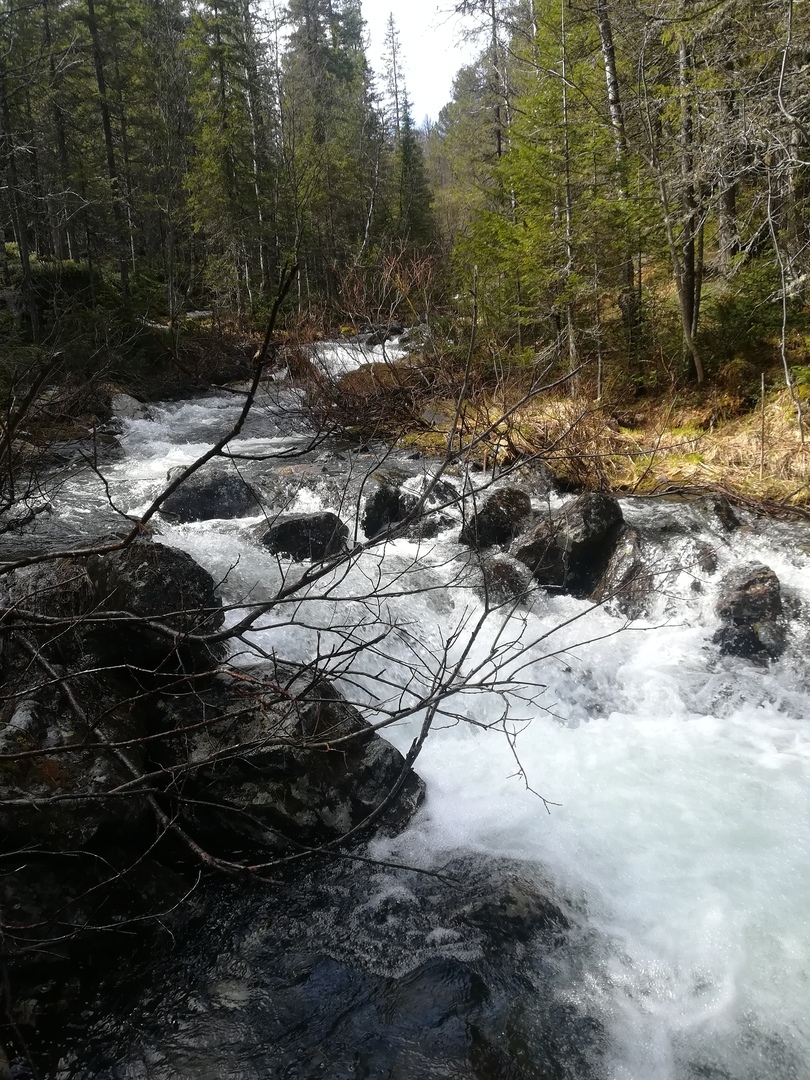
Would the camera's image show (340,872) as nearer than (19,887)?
No

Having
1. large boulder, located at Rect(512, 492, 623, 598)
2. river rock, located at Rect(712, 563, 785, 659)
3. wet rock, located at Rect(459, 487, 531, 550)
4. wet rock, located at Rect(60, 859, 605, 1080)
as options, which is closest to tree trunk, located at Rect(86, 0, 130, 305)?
wet rock, located at Rect(459, 487, 531, 550)

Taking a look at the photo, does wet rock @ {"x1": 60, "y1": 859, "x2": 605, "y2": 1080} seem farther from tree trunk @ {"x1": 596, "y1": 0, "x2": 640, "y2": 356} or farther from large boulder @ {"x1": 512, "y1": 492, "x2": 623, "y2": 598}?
tree trunk @ {"x1": 596, "y1": 0, "x2": 640, "y2": 356}

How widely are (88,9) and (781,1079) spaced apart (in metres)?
28.7

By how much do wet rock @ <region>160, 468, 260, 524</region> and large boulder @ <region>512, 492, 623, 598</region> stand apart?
3.59 meters

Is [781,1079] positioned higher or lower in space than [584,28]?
lower

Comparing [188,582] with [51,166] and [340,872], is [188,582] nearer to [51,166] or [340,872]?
[340,872]

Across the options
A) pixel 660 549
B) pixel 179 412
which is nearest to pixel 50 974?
pixel 660 549

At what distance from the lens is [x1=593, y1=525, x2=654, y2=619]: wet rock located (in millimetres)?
6570

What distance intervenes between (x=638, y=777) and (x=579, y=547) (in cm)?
274

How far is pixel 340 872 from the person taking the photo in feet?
12.5

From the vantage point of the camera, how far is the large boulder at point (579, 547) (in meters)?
6.84

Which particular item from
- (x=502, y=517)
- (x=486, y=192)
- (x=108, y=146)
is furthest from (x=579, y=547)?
(x=108, y=146)

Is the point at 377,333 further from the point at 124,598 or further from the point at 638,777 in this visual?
the point at 638,777

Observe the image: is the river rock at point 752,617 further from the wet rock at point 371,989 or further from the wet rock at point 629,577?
the wet rock at point 371,989
